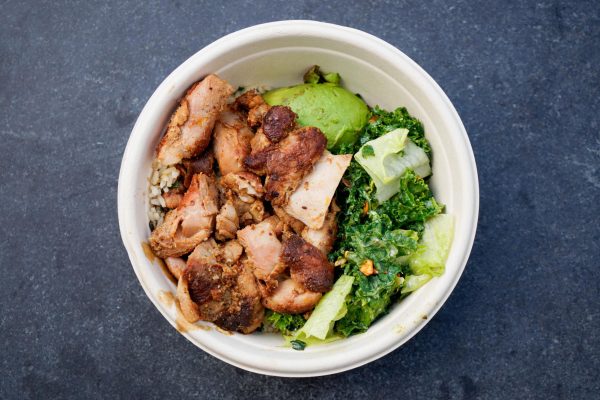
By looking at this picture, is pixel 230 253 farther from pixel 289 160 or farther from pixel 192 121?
pixel 192 121

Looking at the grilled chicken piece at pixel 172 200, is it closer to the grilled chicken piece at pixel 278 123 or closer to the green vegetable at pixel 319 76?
the grilled chicken piece at pixel 278 123

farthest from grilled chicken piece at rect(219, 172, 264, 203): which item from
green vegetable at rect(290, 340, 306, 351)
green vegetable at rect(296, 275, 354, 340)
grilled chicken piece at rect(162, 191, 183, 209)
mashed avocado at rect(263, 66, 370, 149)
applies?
green vegetable at rect(290, 340, 306, 351)

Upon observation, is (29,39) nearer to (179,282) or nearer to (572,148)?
(179,282)

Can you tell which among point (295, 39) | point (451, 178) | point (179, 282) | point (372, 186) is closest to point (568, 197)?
point (451, 178)

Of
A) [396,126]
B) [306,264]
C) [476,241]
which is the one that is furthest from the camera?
[476,241]

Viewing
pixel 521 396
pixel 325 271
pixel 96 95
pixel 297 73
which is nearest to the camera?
pixel 325 271

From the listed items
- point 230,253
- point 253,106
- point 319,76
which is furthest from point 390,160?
point 230,253

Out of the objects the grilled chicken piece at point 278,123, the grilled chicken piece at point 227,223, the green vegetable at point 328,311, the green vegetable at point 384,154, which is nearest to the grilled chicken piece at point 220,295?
the grilled chicken piece at point 227,223
